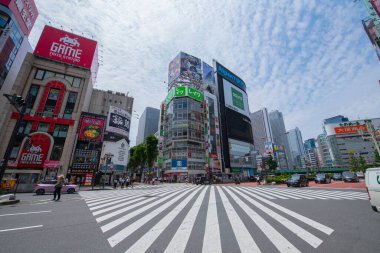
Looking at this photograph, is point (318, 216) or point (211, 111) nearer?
point (318, 216)

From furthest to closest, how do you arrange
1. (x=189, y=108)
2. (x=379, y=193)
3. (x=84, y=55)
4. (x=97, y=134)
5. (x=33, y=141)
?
1. (x=189, y=108)
2. (x=84, y=55)
3. (x=97, y=134)
4. (x=33, y=141)
5. (x=379, y=193)

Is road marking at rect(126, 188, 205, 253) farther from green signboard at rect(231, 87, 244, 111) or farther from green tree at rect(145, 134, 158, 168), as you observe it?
green signboard at rect(231, 87, 244, 111)

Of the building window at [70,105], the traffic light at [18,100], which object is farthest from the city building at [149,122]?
the traffic light at [18,100]

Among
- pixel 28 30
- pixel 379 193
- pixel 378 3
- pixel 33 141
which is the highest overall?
pixel 378 3

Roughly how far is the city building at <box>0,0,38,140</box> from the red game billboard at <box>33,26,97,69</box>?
4.25 m

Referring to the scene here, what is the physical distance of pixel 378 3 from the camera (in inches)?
1417

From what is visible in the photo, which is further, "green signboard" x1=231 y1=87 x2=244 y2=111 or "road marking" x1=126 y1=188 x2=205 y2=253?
"green signboard" x1=231 y1=87 x2=244 y2=111

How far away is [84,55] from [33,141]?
20288 millimetres

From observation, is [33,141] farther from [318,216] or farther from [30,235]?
[318,216]

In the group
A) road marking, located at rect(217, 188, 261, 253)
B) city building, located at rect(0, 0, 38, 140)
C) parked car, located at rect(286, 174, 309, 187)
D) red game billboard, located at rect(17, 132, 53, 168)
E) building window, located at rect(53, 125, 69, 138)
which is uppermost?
city building, located at rect(0, 0, 38, 140)

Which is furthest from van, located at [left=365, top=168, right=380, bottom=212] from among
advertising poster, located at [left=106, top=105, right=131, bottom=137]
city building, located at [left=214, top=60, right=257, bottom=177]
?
city building, located at [left=214, top=60, right=257, bottom=177]

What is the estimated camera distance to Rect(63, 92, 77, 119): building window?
1232 inches

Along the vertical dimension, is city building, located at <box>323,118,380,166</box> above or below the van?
above

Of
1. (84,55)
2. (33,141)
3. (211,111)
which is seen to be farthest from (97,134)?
(211,111)
